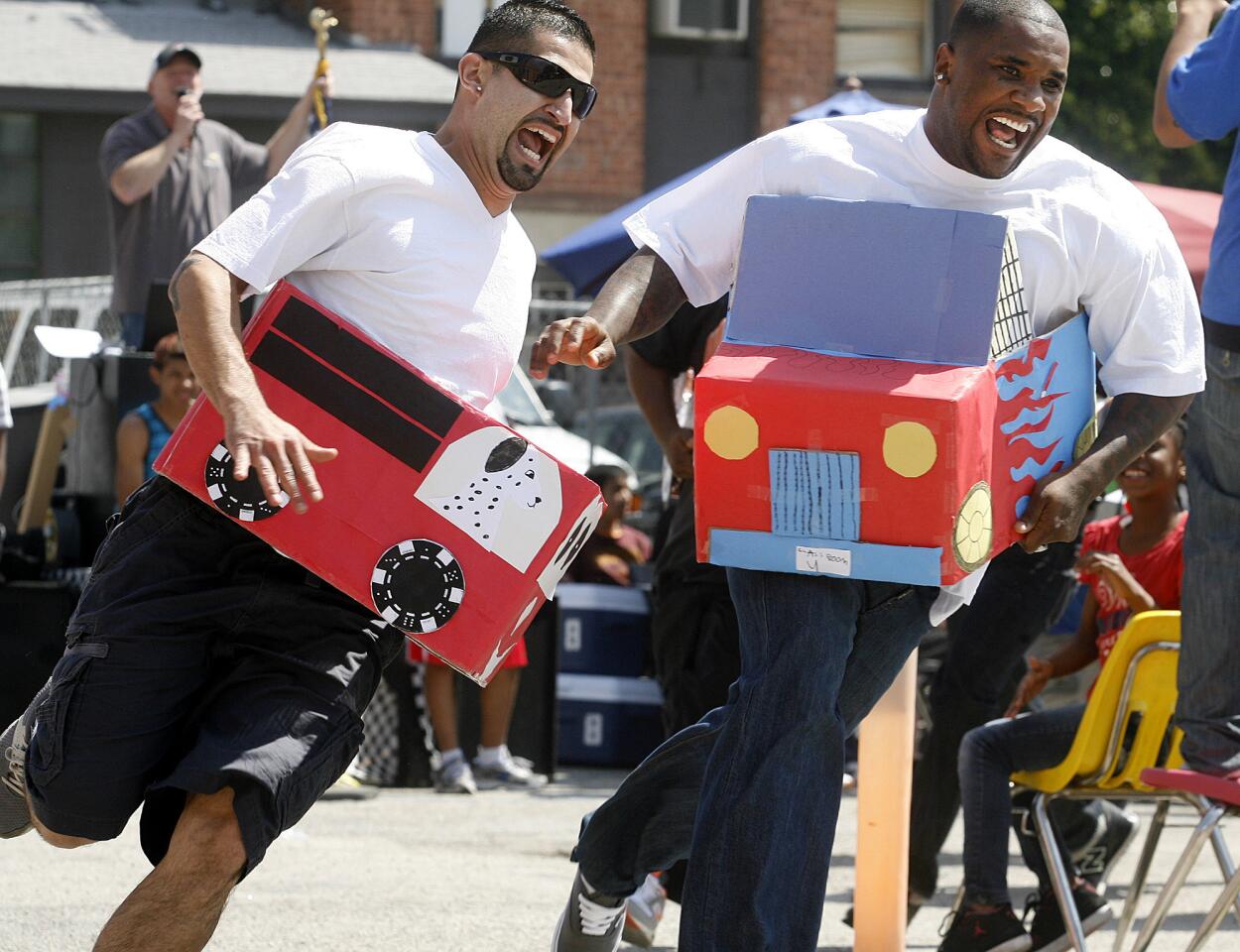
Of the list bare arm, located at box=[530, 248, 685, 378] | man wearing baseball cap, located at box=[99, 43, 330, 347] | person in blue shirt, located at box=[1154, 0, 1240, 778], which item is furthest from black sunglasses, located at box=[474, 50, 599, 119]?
man wearing baseball cap, located at box=[99, 43, 330, 347]

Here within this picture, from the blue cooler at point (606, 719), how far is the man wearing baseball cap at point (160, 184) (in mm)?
2559

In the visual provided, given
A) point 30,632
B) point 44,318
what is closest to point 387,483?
point 30,632

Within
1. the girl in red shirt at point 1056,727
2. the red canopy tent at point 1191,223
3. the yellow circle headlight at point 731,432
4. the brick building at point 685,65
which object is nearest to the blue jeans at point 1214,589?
the girl in red shirt at point 1056,727

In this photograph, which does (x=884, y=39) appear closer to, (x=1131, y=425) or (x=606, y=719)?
(x=606, y=719)

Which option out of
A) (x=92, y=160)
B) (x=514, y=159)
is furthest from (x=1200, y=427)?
(x=92, y=160)

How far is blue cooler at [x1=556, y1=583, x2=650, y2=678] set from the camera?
9305mm

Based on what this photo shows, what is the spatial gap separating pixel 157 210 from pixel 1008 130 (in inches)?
245

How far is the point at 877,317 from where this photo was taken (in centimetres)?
360

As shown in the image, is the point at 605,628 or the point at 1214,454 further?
the point at 605,628

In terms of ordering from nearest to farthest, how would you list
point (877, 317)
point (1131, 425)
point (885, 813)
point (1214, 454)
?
1. point (877, 317)
2. point (1131, 425)
3. point (885, 813)
4. point (1214, 454)

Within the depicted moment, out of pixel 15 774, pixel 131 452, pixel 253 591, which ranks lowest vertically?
pixel 131 452

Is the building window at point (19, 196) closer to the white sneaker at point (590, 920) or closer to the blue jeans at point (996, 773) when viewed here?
the blue jeans at point (996, 773)

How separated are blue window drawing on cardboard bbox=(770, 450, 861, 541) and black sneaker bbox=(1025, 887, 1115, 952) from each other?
6.46 ft

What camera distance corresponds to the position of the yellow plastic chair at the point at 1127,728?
494 centimetres
